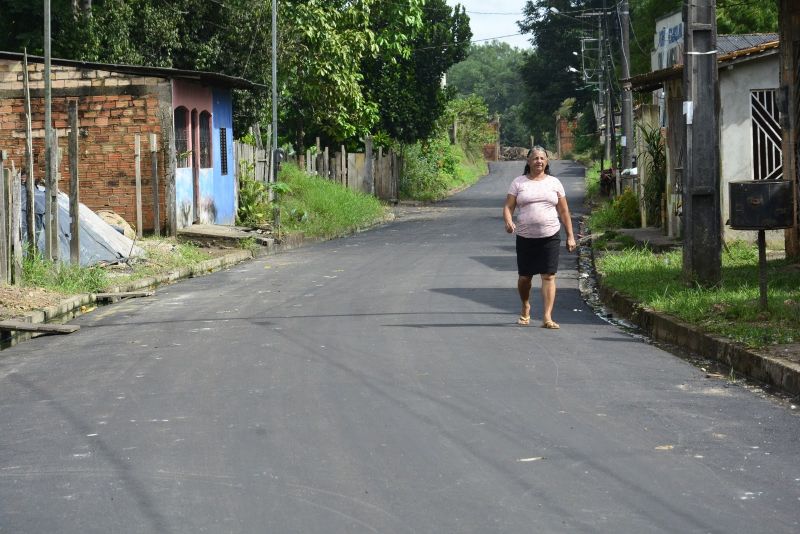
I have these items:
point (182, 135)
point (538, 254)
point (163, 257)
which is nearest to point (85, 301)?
point (163, 257)

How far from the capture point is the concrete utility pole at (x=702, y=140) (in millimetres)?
12781

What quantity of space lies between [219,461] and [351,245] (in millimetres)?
18360

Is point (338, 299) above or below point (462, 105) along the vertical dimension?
below

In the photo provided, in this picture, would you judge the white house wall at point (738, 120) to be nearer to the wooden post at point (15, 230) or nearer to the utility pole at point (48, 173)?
the utility pole at point (48, 173)

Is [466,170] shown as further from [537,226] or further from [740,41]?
[537,226]

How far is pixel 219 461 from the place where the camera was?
6.33 m

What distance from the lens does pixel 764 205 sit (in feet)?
35.1

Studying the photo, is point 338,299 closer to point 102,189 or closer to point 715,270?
point 715,270

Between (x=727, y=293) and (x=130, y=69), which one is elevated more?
(x=130, y=69)

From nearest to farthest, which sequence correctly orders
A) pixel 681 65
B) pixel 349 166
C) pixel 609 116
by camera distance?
pixel 681 65, pixel 349 166, pixel 609 116

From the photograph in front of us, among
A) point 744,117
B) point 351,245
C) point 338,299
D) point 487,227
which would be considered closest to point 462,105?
point 487,227

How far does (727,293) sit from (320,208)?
1853 centimetres

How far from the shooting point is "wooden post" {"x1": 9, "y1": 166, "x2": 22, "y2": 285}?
14.6 meters

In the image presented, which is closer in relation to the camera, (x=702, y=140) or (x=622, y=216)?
(x=702, y=140)
